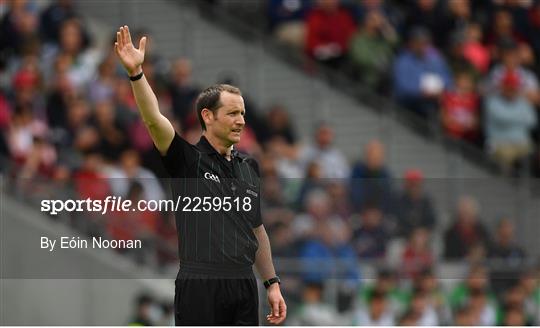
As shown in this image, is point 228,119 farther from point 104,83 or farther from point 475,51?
point 475,51

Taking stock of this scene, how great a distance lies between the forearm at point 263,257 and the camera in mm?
8164

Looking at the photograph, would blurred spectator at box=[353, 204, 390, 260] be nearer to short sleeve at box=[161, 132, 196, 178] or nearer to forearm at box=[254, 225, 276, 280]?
forearm at box=[254, 225, 276, 280]

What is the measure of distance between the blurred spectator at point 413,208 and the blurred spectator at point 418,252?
51 millimetres

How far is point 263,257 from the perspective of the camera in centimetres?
820

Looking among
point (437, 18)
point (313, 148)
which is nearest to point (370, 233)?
point (313, 148)

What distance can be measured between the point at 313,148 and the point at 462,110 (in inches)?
90.3

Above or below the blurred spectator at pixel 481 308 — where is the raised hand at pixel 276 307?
below

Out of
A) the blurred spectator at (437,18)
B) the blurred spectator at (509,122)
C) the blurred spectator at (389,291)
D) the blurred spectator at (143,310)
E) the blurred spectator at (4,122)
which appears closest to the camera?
the blurred spectator at (389,291)

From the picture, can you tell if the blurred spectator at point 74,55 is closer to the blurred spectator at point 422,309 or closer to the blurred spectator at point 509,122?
the blurred spectator at point 509,122

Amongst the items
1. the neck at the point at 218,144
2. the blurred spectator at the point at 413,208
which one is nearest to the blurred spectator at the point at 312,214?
the blurred spectator at the point at 413,208

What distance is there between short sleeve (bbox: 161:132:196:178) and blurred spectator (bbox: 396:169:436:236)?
12.7 ft

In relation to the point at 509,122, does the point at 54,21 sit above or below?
above

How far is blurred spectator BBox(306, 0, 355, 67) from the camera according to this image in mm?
16828

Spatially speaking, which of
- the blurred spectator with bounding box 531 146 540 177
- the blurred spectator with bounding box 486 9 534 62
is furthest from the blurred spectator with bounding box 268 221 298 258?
the blurred spectator with bounding box 486 9 534 62
